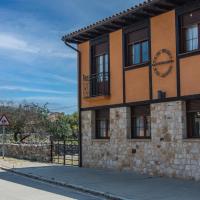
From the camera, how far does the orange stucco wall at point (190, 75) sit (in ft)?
49.9

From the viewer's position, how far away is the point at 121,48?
18906mm

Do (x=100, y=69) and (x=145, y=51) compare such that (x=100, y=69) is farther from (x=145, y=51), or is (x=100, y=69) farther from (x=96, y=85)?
(x=145, y=51)

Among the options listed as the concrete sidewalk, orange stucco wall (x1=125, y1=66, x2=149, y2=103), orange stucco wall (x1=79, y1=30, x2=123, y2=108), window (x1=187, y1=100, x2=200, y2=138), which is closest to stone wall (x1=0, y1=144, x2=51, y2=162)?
the concrete sidewalk

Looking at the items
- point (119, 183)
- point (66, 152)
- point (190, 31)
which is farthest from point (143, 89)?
point (66, 152)

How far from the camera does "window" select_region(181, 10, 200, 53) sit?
50.9 feet

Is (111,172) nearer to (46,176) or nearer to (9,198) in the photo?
(46,176)

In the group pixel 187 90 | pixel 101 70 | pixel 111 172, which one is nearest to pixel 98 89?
pixel 101 70

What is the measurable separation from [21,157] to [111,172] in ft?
34.8

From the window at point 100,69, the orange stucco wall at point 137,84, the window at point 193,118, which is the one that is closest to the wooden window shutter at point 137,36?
the orange stucco wall at point 137,84

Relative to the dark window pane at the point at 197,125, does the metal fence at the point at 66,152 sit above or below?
below

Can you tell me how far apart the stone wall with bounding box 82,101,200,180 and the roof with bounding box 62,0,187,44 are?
327 cm

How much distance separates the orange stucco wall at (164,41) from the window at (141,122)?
107 cm

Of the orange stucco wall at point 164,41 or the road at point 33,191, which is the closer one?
the road at point 33,191

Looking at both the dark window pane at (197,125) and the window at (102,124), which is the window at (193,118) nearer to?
the dark window pane at (197,125)
